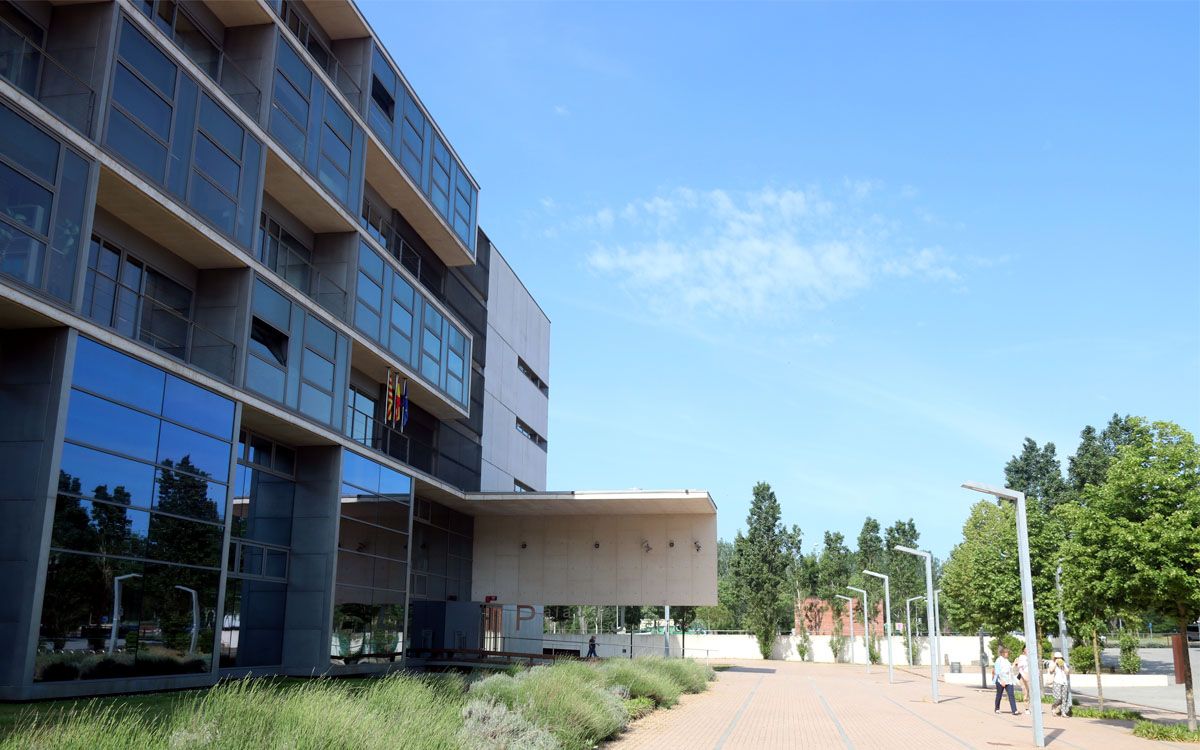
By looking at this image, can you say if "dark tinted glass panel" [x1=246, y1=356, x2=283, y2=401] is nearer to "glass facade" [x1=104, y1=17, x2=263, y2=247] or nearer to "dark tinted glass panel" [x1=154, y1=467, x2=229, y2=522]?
"dark tinted glass panel" [x1=154, y1=467, x2=229, y2=522]

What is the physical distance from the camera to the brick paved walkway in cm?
1833

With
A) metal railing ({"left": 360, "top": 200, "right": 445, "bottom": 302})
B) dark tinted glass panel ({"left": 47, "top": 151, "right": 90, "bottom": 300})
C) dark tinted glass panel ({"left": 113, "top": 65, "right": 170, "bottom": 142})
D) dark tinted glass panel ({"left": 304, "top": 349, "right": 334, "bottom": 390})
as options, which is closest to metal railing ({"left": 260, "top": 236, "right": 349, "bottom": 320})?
dark tinted glass panel ({"left": 304, "top": 349, "right": 334, "bottom": 390})

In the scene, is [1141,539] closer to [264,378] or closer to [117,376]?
[264,378]

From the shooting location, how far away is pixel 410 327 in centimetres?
3106

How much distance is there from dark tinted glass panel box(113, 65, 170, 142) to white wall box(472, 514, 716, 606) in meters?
26.4

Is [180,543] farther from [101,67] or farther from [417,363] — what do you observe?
[417,363]

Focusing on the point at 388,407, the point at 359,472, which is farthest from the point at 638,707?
the point at 388,407

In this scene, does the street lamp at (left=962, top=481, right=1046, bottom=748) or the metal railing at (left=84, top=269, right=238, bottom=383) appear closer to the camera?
the street lamp at (left=962, top=481, right=1046, bottom=748)

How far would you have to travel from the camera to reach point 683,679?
30438 millimetres

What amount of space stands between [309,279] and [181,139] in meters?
7.75

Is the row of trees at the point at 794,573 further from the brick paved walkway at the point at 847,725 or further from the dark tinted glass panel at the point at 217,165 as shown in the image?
the dark tinted glass panel at the point at 217,165

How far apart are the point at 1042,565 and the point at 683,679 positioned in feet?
43.1

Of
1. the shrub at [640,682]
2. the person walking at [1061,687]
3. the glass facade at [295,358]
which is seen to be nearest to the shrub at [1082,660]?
the person walking at [1061,687]

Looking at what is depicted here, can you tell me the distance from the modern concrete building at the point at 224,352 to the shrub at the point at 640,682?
777cm
